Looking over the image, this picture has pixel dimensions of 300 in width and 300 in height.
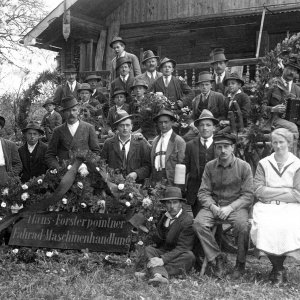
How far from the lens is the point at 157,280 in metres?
5.91

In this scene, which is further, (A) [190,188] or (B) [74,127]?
(B) [74,127]

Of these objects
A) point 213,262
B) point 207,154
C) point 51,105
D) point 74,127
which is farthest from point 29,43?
point 213,262

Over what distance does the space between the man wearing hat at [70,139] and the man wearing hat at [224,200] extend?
187 centimetres

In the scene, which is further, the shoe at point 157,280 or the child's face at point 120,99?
the child's face at point 120,99

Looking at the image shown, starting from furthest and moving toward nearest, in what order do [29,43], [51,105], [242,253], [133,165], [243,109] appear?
[29,43] < [51,105] < [243,109] < [133,165] < [242,253]

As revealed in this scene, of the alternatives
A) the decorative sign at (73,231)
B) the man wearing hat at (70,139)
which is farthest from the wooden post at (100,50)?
the decorative sign at (73,231)

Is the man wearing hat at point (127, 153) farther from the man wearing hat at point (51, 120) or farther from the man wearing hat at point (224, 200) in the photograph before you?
the man wearing hat at point (51, 120)

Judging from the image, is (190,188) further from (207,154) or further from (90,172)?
(90,172)

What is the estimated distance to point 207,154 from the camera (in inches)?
292

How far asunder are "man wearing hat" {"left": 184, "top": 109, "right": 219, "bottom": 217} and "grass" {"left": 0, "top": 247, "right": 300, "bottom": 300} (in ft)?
3.26

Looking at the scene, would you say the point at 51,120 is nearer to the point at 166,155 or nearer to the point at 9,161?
the point at 9,161

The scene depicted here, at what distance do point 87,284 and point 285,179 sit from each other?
8.12ft

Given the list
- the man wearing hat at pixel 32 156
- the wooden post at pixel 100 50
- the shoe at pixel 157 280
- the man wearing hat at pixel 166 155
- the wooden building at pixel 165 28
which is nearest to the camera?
the shoe at pixel 157 280

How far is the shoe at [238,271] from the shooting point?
20.4 feet
